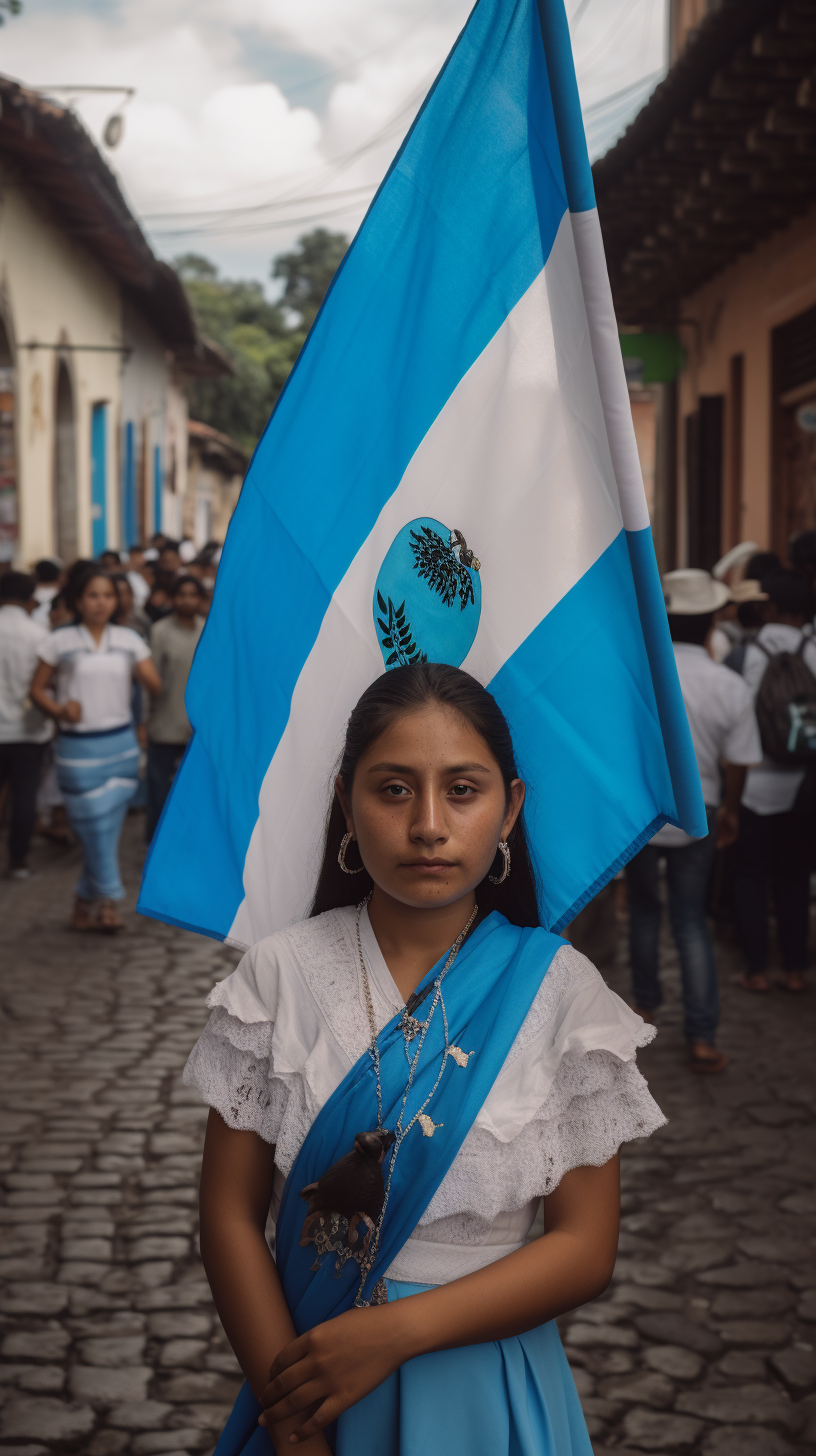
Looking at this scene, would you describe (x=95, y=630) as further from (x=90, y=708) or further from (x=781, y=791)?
(x=781, y=791)

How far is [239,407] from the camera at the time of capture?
47625mm

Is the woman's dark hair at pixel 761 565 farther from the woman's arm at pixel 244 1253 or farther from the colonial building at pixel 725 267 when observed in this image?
the woman's arm at pixel 244 1253

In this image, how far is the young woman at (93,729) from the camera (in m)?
8.09

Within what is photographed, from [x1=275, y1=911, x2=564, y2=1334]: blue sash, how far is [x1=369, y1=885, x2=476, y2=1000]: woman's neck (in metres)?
0.05

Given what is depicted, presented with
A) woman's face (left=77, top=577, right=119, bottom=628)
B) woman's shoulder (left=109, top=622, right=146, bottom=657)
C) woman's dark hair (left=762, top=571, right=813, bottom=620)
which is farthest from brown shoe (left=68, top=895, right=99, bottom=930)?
woman's dark hair (left=762, top=571, right=813, bottom=620)

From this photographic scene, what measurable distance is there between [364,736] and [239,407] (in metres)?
47.1

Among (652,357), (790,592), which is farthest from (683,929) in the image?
(652,357)

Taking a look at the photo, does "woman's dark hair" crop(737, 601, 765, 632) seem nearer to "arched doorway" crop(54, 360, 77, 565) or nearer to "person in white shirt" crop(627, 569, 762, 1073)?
"person in white shirt" crop(627, 569, 762, 1073)

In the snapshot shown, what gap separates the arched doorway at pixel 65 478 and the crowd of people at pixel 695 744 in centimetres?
994

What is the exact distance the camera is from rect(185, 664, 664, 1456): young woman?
1731 millimetres

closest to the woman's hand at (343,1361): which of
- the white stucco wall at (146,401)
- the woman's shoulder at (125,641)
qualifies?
the woman's shoulder at (125,641)

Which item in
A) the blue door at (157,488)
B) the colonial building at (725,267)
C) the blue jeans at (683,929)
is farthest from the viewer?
the blue door at (157,488)

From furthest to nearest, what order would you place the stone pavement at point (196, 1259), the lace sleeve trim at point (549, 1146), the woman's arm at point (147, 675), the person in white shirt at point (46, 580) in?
the person in white shirt at point (46, 580), the woman's arm at point (147, 675), the stone pavement at point (196, 1259), the lace sleeve trim at point (549, 1146)

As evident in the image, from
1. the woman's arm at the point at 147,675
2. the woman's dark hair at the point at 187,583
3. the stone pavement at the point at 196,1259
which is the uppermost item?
the woman's dark hair at the point at 187,583
